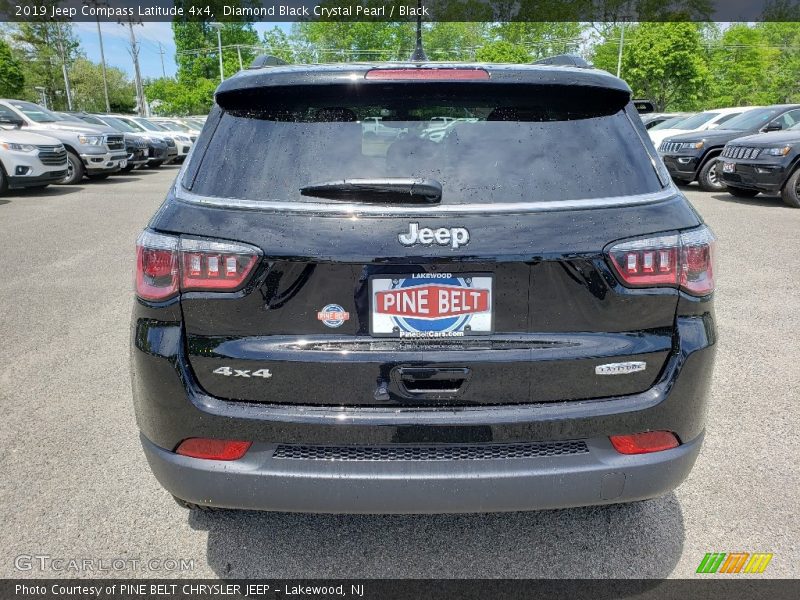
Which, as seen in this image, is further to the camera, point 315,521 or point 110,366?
point 110,366

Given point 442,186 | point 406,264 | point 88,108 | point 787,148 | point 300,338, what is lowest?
point 88,108

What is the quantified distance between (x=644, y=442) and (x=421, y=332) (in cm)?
82

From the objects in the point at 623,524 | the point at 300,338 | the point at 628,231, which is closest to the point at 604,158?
the point at 628,231

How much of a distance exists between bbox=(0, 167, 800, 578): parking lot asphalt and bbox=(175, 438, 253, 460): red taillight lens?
1.98ft

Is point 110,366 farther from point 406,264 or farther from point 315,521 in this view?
point 406,264

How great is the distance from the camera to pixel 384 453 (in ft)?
6.47

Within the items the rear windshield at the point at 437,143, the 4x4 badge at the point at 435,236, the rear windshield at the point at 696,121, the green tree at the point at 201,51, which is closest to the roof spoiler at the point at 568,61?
the rear windshield at the point at 437,143

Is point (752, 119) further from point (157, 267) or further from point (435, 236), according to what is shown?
point (157, 267)

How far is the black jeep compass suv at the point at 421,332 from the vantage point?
75.6 inches

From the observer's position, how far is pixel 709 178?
542 inches

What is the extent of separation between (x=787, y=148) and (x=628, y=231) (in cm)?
1070

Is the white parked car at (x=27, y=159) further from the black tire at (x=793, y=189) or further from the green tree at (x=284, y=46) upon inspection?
the green tree at (x=284, y=46)

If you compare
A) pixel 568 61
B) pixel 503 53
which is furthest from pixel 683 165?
pixel 503 53

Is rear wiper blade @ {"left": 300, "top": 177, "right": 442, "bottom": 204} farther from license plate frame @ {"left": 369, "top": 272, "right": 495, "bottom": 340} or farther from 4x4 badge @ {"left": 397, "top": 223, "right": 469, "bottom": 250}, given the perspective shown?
license plate frame @ {"left": 369, "top": 272, "right": 495, "bottom": 340}
